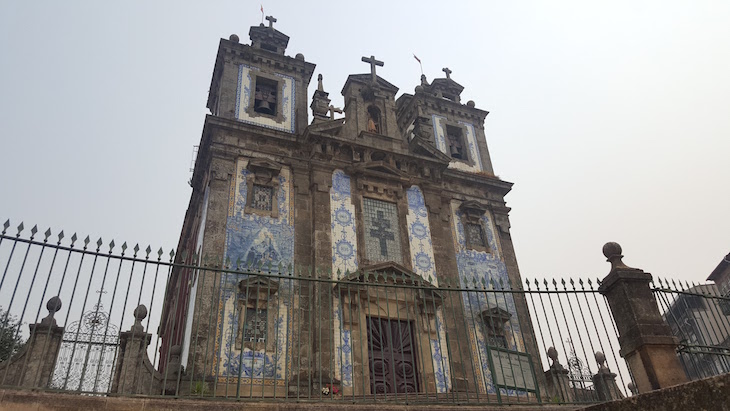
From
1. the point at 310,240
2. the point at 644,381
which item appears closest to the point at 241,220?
the point at 310,240

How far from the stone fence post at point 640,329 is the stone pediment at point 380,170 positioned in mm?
9619

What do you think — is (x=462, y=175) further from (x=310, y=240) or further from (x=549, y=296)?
(x=549, y=296)

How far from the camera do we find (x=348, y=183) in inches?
665

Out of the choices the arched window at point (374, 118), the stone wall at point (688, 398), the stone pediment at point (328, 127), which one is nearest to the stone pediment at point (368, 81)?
the arched window at point (374, 118)

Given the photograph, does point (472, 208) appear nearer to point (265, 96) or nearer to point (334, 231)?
point (334, 231)

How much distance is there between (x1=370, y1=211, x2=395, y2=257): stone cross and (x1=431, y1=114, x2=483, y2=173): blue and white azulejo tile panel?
4.76 metres

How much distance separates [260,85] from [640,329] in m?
14.8

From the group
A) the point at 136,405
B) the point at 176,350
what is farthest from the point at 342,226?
the point at 136,405

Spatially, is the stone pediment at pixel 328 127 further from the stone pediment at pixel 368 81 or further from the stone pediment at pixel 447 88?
the stone pediment at pixel 447 88

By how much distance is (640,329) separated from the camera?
7.52 meters

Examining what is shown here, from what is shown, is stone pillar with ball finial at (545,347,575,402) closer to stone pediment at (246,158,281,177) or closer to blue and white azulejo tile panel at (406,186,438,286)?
blue and white azulejo tile panel at (406,186,438,286)

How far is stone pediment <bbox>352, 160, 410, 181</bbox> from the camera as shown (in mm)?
17078

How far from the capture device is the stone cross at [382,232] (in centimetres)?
1597

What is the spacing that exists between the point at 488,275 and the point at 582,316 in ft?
30.3
